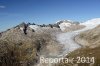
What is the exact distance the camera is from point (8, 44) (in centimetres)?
16000

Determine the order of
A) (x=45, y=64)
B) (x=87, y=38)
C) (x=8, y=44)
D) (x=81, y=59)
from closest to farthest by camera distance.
Result: (x=81, y=59)
(x=45, y=64)
(x=8, y=44)
(x=87, y=38)

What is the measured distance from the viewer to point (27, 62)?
446 ft

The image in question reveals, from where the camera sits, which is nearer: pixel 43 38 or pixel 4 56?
pixel 4 56

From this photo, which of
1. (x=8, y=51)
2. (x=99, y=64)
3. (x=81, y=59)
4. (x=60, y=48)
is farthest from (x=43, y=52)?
(x=99, y=64)

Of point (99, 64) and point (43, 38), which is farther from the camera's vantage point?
point (43, 38)

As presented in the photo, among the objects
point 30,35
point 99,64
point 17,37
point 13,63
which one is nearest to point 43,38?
point 30,35

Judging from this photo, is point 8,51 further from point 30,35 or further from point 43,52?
point 30,35

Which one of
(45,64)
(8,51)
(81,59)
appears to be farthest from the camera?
(8,51)

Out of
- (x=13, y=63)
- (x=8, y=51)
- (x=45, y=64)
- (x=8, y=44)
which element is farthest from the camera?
(x=8, y=44)

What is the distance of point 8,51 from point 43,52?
24.1 m

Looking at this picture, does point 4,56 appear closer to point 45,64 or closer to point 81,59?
point 45,64

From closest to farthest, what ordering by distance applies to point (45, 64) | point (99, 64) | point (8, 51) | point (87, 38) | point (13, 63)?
1. point (99, 64)
2. point (45, 64)
3. point (13, 63)
4. point (8, 51)
5. point (87, 38)

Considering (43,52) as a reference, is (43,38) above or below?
above

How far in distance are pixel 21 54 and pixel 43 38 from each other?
158 ft
